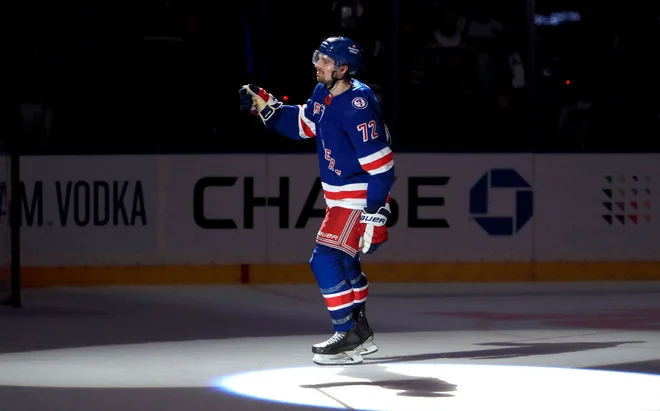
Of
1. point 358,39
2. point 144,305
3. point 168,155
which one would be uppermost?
point 358,39

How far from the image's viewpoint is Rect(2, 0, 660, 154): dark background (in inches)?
536

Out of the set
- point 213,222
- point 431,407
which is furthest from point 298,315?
point 431,407

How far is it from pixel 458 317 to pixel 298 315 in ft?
4.01

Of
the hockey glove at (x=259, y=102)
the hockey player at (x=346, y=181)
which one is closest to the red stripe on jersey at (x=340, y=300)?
the hockey player at (x=346, y=181)

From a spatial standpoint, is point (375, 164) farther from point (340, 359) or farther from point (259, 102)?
point (340, 359)

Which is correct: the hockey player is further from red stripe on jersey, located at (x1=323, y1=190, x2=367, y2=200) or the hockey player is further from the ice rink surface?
the ice rink surface

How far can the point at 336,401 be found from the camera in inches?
298

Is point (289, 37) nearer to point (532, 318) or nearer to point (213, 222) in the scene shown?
point (213, 222)

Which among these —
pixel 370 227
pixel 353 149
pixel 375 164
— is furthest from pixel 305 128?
pixel 370 227

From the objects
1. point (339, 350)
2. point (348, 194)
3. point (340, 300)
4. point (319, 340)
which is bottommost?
point (319, 340)

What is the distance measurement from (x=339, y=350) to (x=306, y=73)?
5.39 metres

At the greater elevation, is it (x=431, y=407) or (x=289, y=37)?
(x=289, y=37)

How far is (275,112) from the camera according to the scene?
372 inches

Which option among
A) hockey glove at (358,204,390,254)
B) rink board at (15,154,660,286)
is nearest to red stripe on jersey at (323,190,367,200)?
hockey glove at (358,204,390,254)
